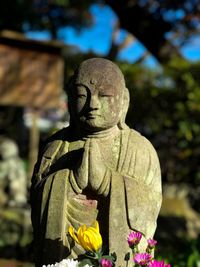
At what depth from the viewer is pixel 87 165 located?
304 cm

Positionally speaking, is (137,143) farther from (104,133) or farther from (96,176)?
(96,176)

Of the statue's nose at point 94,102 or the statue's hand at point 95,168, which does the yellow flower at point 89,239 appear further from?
the statue's nose at point 94,102

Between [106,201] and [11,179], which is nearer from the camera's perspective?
[106,201]

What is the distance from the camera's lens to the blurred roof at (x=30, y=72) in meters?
12.0

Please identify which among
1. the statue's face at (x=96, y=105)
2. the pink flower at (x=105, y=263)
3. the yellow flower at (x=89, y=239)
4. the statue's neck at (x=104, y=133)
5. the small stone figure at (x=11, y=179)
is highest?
the statue's face at (x=96, y=105)

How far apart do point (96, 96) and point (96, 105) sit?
6cm

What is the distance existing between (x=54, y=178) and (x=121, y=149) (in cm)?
44

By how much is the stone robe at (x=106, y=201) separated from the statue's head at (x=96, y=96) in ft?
0.44

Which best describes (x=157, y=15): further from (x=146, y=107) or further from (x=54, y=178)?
(x=54, y=178)

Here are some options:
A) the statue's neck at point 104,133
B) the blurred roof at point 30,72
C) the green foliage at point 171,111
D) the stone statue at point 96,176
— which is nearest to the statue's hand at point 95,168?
the stone statue at point 96,176

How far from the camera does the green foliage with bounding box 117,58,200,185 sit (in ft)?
28.3

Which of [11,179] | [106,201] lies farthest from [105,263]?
[11,179]

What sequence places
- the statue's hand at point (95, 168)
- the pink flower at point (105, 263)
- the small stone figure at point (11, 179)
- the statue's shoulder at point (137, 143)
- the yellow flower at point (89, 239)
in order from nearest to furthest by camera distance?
the pink flower at point (105, 263)
the yellow flower at point (89, 239)
the statue's hand at point (95, 168)
the statue's shoulder at point (137, 143)
the small stone figure at point (11, 179)

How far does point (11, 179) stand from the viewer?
11594 mm
